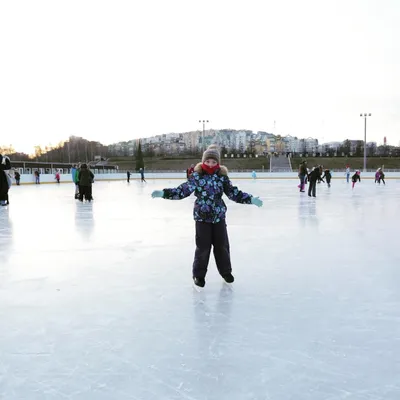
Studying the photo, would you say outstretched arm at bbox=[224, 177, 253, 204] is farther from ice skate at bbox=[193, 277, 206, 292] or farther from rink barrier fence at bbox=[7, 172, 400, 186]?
rink barrier fence at bbox=[7, 172, 400, 186]

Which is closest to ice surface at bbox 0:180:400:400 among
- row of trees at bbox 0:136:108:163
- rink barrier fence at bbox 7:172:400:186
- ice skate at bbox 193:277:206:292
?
ice skate at bbox 193:277:206:292

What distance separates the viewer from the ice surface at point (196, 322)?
5.59 ft

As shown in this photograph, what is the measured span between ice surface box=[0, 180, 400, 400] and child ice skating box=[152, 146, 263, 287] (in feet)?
0.67

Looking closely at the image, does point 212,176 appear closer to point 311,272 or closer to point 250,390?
point 311,272

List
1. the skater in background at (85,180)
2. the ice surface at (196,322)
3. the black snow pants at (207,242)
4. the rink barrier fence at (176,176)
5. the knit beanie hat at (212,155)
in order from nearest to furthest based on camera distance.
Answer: the ice surface at (196,322), the knit beanie hat at (212,155), the black snow pants at (207,242), the skater in background at (85,180), the rink barrier fence at (176,176)

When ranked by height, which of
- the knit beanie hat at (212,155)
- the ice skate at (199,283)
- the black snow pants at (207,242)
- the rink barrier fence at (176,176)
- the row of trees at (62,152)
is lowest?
the rink barrier fence at (176,176)

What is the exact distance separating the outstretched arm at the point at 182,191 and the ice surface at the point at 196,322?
0.69 m

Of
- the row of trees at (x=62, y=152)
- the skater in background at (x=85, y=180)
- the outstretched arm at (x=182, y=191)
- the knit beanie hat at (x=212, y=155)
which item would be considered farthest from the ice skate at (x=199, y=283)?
the row of trees at (x=62, y=152)

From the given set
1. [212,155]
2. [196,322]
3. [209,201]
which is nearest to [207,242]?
[209,201]

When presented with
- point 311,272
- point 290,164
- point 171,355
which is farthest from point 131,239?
point 290,164

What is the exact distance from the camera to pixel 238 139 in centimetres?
17188

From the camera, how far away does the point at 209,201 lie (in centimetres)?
305

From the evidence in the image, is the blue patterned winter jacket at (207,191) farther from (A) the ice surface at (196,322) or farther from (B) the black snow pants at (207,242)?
(A) the ice surface at (196,322)

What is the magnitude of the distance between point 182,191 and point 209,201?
0.22 metres
